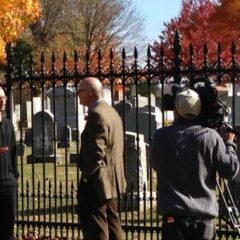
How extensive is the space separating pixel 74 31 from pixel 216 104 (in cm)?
4610

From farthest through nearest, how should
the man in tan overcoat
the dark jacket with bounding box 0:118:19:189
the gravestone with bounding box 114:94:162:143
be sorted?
the gravestone with bounding box 114:94:162:143 < the dark jacket with bounding box 0:118:19:189 < the man in tan overcoat

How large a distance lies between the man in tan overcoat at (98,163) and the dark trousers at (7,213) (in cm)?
74

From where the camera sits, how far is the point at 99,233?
7.06 meters

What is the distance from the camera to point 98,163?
6.86 meters

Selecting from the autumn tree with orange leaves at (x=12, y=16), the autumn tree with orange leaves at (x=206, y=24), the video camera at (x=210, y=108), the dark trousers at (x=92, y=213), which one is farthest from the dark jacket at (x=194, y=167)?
the autumn tree with orange leaves at (x=206, y=24)

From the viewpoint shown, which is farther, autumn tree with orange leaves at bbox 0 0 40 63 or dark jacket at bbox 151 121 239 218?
autumn tree with orange leaves at bbox 0 0 40 63

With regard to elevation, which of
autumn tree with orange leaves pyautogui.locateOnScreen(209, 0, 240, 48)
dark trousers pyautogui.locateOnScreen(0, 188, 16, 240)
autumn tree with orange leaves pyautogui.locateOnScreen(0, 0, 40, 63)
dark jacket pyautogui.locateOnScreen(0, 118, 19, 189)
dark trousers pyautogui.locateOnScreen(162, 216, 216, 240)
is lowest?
dark trousers pyautogui.locateOnScreen(0, 188, 16, 240)

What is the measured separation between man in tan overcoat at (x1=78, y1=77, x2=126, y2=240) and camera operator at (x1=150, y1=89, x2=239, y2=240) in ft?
5.92

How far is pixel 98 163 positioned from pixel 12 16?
855 inches

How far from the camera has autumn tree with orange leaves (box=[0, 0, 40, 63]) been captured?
89.5 feet

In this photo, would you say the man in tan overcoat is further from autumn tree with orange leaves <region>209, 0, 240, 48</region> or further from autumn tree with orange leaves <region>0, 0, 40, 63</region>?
autumn tree with orange leaves <region>209, 0, 240, 48</region>

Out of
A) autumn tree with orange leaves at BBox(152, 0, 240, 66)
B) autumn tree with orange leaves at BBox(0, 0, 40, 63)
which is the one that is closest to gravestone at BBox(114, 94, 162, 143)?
autumn tree with orange leaves at BBox(0, 0, 40, 63)

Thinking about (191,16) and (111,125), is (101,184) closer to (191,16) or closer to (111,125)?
(111,125)

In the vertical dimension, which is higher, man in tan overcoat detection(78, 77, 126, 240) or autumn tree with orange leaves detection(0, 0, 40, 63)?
autumn tree with orange leaves detection(0, 0, 40, 63)
